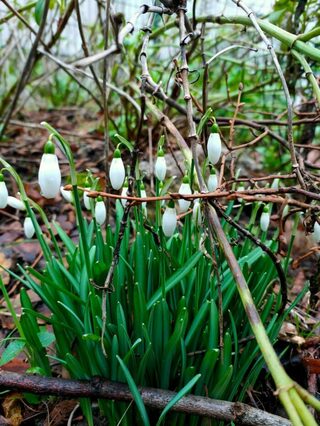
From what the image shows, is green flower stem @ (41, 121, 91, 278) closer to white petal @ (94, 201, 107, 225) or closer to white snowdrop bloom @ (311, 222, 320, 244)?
white petal @ (94, 201, 107, 225)

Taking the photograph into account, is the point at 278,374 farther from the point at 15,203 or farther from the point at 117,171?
the point at 15,203

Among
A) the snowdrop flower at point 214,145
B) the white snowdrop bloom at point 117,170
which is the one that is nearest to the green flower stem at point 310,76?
the snowdrop flower at point 214,145

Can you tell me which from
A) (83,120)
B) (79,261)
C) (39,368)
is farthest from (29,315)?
(83,120)

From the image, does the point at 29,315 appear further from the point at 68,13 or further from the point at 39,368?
the point at 68,13

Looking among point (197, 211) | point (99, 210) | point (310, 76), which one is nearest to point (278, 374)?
point (197, 211)

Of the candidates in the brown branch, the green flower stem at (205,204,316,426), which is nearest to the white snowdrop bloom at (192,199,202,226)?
the green flower stem at (205,204,316,426)

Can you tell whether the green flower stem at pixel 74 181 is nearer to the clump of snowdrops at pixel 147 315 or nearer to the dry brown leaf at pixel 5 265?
the clump of snowdrops at pixel 147 315
